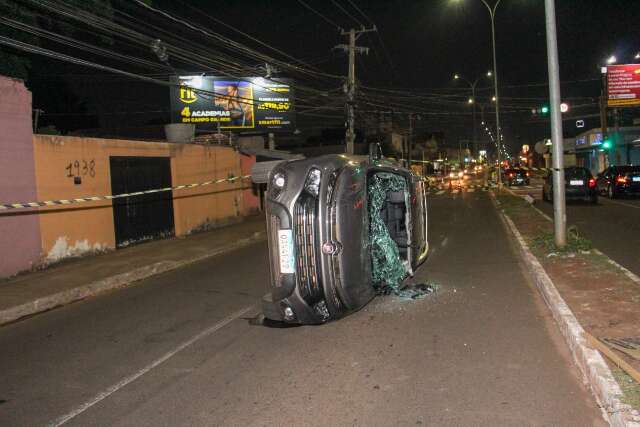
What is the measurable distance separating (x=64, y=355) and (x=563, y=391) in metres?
4.90

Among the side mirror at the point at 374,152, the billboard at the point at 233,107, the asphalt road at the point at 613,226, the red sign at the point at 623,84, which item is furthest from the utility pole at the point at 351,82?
the side mirror at the point at 374,152

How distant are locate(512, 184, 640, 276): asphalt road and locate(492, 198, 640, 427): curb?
9.26 feet

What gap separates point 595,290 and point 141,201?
1175cm

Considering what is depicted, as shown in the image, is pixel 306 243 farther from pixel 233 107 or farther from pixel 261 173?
pixel 233 107

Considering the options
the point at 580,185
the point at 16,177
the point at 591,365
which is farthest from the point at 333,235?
the point at 580,185

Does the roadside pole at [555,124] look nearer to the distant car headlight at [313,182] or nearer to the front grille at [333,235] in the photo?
the front grille at [333,235]

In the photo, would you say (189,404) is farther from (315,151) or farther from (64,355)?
(315,151)

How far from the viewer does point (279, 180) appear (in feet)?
19.5

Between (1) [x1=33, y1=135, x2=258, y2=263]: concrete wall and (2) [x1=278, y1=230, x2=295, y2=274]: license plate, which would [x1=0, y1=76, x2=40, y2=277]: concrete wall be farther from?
(2) [x1=278, y1=230, x2=295, y2=274]: license plate

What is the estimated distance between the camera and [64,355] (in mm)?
5984

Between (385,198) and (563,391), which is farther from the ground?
(385,198)

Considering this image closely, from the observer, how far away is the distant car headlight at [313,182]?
19.1ft

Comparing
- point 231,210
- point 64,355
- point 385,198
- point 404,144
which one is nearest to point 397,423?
point 64,355

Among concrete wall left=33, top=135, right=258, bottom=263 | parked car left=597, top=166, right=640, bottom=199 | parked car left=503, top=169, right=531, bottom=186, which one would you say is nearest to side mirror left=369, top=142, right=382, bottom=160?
concrete wall left=33, top=135, right=258, bottom=263
